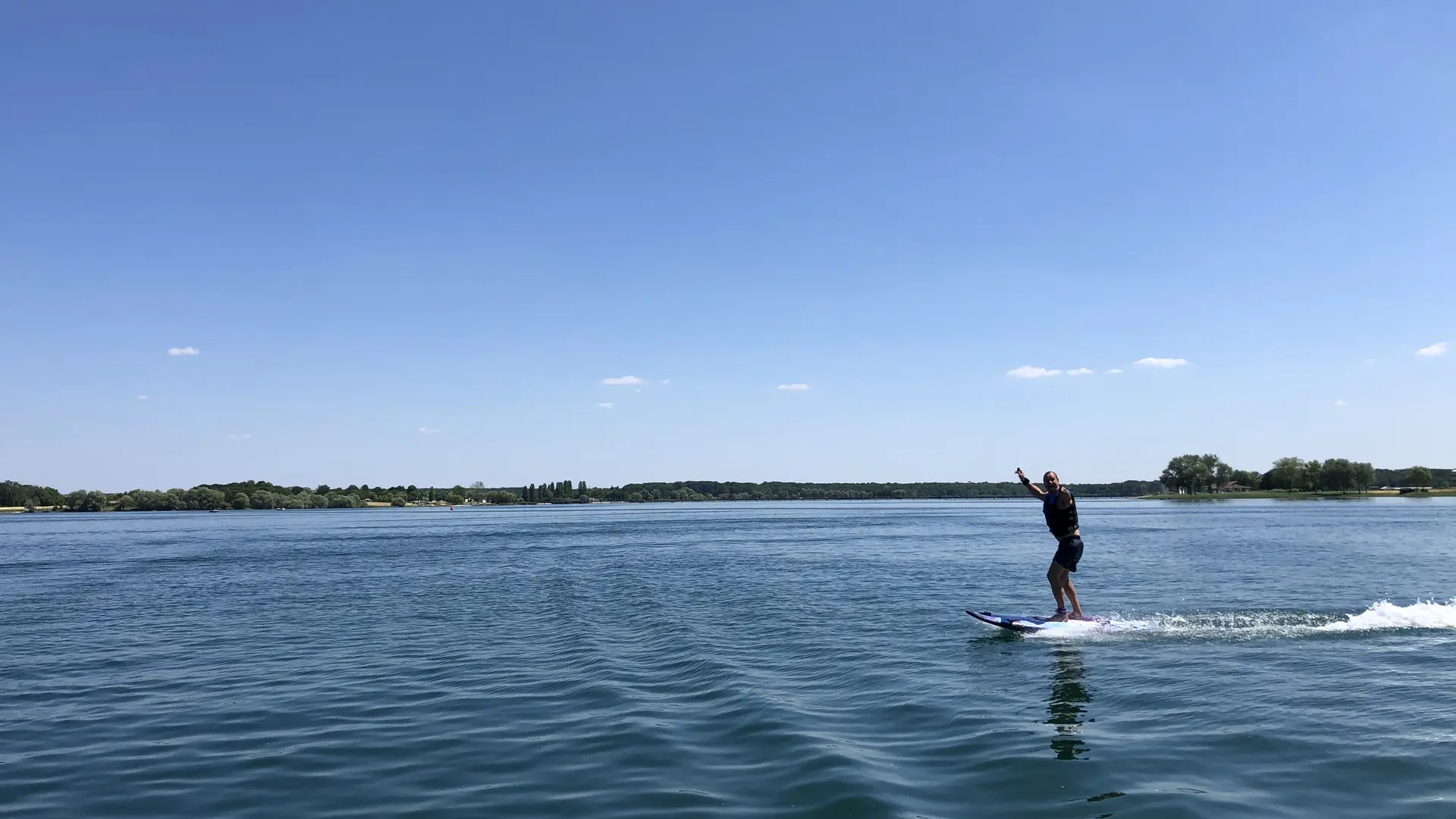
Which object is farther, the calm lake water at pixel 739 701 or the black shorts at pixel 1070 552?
the black shorts at pixel 1070 552

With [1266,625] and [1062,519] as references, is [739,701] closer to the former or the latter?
[1062,519]

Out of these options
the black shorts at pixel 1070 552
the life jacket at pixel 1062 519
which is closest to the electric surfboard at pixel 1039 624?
the black shorts at pixel 1070 552

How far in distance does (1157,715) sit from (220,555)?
5425 cm

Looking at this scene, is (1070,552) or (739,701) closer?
(739,701)

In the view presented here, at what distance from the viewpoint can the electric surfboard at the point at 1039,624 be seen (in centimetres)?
1905

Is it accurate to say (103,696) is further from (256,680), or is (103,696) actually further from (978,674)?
(978,674)

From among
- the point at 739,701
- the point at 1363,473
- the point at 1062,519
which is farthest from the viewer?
the point at 1363,473

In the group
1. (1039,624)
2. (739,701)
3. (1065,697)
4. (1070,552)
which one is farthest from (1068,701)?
(1070,552)

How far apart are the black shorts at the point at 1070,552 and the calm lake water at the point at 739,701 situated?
1.92 m

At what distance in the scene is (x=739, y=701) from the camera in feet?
43.7

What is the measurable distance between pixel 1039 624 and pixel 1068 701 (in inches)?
250

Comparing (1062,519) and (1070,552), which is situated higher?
(1062,519)

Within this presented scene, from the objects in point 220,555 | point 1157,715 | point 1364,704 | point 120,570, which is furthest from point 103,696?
point 220,555

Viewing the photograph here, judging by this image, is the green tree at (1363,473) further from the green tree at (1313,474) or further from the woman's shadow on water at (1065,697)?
the woman's shadow on water at (1065,697)
